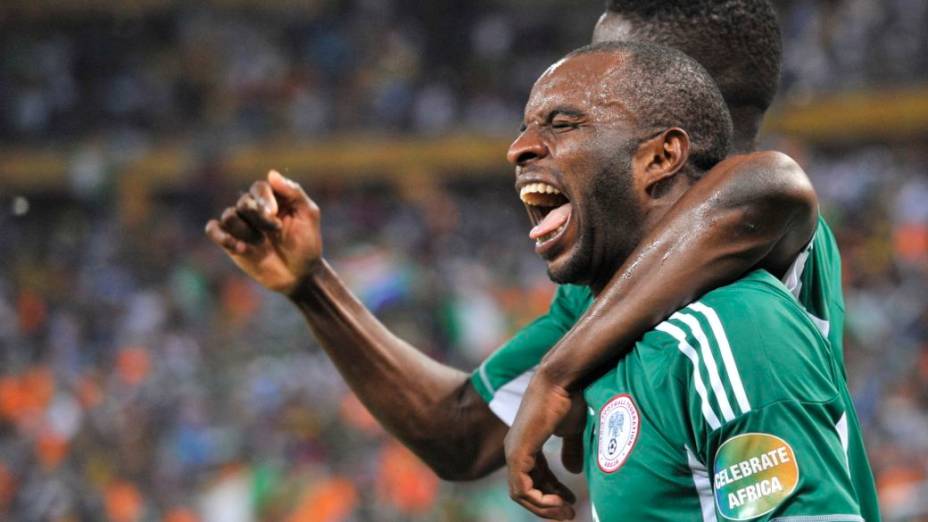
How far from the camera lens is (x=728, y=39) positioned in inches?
100

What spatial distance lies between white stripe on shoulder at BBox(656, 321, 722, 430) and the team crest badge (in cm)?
12

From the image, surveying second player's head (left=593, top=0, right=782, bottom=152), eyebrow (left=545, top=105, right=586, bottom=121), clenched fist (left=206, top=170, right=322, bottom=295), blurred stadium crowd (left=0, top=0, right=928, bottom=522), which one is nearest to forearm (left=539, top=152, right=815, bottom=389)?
eyebrow (left=545, top=105, right=586, bottom=121)

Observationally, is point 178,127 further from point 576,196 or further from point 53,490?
point 576,196

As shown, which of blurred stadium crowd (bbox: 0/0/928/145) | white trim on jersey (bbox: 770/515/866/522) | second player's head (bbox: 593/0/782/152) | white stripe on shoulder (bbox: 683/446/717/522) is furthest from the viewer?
blurred stadium crowd (bbox: 0/0/928/145)

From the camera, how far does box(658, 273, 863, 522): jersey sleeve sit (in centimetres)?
185

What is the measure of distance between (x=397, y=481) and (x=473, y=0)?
8011mm

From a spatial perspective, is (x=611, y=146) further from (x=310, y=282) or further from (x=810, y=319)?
(x=310, y=282)

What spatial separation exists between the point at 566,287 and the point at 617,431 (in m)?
0.84

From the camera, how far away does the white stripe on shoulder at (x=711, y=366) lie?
1.89 metres

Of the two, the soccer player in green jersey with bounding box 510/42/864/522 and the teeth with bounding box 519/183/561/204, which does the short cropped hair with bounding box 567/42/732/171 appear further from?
the teeth with bounding box 519/183/561/204

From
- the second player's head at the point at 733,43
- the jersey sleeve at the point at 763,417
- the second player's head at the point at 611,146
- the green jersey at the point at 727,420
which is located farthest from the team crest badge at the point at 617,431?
the second player's head at the point at 733,43

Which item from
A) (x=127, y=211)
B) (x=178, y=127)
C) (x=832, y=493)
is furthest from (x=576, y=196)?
(x=178, y=127)

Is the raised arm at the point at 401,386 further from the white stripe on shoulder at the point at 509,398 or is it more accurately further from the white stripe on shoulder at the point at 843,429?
the white stripe on shoulder at the point at 843,429

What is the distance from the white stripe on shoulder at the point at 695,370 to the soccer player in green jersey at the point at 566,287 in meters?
0.06
